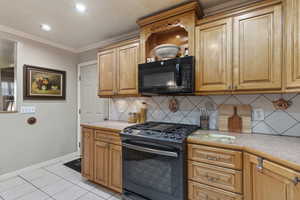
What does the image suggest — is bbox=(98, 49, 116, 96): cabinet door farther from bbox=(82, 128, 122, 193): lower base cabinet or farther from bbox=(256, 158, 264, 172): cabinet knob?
bbox=(256, 158, 264, 172): cabinet knob

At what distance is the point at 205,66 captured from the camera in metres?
1.68

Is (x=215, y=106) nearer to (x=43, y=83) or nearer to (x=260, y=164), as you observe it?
(x=260, y=164)

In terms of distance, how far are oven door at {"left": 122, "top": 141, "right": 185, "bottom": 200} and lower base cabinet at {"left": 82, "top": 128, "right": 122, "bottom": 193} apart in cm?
17

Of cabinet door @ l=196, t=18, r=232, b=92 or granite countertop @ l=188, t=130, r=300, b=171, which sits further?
cabinet door @ l=196, t=18, r=232, b=92

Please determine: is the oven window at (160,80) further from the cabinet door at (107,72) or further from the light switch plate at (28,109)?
the light switch plate at (28,109)

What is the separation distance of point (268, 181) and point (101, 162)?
1880 mm

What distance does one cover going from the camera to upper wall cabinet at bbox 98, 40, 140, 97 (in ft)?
7.20

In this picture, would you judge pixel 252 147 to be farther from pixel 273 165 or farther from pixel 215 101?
pixel 215 101

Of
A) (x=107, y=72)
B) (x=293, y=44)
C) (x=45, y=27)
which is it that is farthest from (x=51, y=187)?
(x=293, y=44)

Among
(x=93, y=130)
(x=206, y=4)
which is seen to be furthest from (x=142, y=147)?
(x=206, y=4)

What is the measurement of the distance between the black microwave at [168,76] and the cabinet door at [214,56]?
0.11 meters

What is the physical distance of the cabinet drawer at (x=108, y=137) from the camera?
1.95 m

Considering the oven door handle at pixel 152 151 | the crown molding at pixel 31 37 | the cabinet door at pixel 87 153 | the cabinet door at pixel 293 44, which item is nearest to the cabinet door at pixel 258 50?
the cabinet door at pixel 293 44

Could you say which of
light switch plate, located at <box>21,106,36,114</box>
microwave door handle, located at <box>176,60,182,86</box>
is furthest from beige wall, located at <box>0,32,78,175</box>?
microwave door handle, located at <box>176,60,182,86</box>
